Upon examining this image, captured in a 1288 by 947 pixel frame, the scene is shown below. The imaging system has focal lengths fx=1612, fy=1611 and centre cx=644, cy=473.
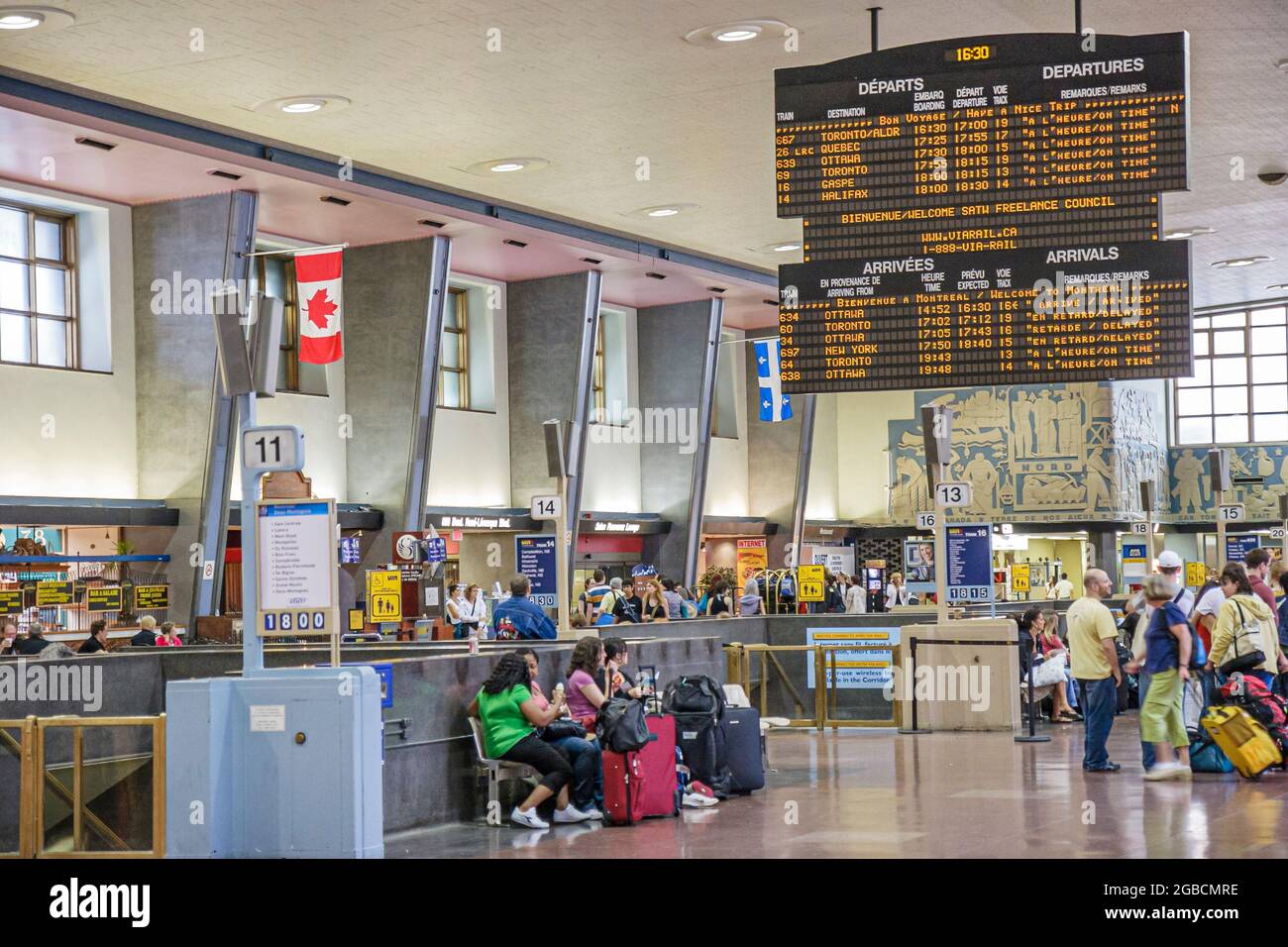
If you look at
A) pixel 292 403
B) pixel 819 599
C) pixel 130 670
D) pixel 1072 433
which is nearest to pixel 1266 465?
pixel 1072 433

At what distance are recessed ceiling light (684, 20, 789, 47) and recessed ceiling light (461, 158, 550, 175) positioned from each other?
5.47 meters

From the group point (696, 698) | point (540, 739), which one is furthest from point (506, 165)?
point (540, 739)

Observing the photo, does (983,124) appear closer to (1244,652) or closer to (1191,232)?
(1244,652)

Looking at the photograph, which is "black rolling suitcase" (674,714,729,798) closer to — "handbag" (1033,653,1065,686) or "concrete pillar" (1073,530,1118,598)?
"handbag" (1033,653,1065,686)

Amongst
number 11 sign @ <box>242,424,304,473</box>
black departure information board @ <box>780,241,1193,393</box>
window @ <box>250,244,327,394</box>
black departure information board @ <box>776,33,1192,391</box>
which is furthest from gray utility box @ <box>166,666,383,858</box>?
window @ <box>250,244,327,394</box>

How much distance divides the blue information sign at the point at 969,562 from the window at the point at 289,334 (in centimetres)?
1201

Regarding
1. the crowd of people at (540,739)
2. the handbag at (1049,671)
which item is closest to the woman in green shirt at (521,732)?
the crowd of people at (540,739)

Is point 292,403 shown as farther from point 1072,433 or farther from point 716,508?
point 1072,433

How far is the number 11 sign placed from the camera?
9.13 meters

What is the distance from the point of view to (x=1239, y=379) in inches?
1638

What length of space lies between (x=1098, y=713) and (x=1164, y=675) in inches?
38.4

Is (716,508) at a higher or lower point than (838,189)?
lower
